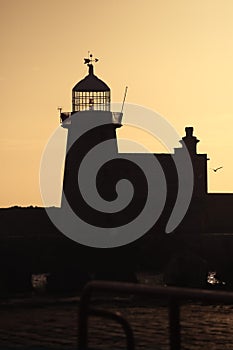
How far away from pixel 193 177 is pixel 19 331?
4443cm

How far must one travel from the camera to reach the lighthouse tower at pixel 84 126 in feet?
157

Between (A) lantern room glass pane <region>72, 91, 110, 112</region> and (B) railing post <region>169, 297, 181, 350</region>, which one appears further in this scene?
(A) lantern room glass pane <region>72, 91, 110, 112</region>

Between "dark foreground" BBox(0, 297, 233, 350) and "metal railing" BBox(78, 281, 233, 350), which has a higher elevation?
"metal railing" BBox(78, 281, 233, 350)

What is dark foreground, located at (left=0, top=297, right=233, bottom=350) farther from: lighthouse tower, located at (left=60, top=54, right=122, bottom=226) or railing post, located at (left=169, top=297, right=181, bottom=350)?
lighthouse tower, located at (left=60, top=54, right=122, bottom=226)

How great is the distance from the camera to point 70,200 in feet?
174

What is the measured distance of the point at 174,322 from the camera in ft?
26.7

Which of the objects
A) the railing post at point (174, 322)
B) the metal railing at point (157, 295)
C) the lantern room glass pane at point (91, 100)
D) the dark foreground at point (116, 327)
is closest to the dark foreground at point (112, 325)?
the dark foreground at point (116, 327)

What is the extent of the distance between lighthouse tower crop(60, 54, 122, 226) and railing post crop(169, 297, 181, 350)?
1557 inches

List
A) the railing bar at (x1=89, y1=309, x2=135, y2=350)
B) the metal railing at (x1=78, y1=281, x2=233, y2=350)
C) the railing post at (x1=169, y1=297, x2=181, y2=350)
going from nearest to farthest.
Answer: the metal railing at (x1=78, y1=281, x2=233, y2=350), the railing post at (x1=169, y1=297, x2=181, y2=350), the railing bar at (x1=89, y1=309, x2=135, y2=350)

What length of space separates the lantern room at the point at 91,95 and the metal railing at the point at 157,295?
39.0m

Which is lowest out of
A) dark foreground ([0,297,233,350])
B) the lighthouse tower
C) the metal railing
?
dark foreground ([0,297,233,350])

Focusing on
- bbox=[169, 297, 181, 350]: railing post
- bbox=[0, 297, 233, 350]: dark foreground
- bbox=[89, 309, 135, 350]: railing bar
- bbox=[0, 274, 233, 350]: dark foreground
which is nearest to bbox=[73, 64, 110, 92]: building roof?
bbox=[0, 274, 233, 350]: dark foreground

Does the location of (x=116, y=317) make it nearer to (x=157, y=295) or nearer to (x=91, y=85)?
(x=157, y=295)

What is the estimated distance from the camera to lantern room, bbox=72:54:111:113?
156ft
